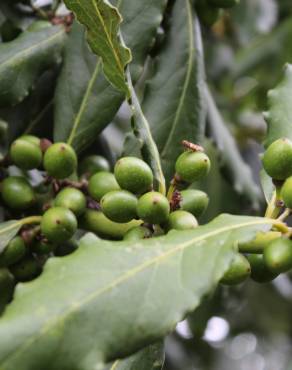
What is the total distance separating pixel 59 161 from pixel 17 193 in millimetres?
90

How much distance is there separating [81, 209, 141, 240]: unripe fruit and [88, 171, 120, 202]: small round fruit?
0.09ft

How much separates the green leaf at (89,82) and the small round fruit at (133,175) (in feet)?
0.96

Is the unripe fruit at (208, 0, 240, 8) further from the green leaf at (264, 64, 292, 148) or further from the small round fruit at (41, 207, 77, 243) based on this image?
the small round fruit at (41, 207, 77, 243)

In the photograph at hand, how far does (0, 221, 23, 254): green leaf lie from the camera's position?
112cm

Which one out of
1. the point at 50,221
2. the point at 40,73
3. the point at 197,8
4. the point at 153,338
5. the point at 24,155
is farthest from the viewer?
the point at 197,8

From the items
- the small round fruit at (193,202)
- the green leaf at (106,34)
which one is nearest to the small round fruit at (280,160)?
the small round fruit at (193,202)

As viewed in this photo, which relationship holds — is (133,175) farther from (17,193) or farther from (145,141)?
(17,193)

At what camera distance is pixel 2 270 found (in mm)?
1157

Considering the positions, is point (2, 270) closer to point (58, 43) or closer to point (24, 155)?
point (24, 155)

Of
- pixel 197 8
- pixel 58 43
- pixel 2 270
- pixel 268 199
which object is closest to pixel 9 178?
pixel 2 270

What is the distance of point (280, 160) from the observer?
3.47ft

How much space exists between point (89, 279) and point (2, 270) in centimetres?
33

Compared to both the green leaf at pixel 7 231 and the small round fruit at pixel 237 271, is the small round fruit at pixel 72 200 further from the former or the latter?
the small round fruit at pixel 237 271

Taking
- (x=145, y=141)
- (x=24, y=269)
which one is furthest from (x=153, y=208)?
(x=24, y=269)
